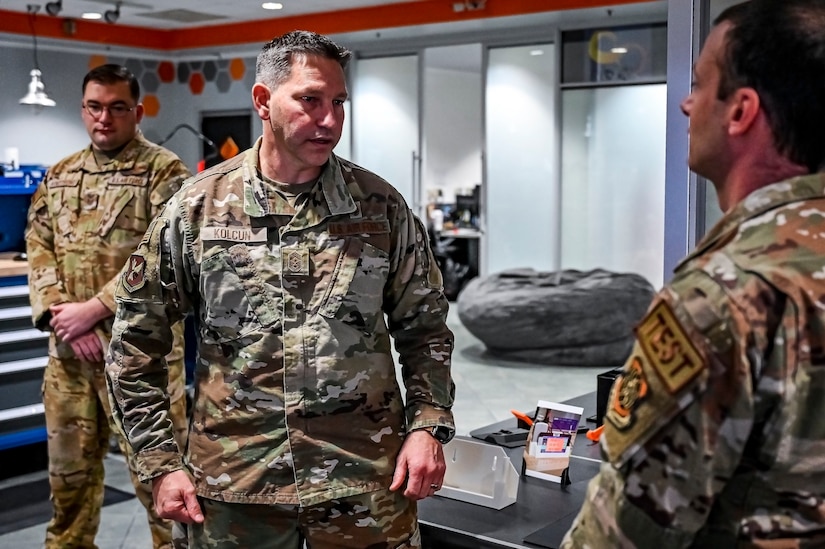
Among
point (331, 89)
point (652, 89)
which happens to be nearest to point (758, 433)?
point (331, 89)

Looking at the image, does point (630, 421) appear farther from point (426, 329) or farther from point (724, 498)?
point (426, 329)

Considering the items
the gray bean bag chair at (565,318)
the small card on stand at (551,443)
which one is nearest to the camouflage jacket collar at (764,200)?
the small card on stand at (551,443)

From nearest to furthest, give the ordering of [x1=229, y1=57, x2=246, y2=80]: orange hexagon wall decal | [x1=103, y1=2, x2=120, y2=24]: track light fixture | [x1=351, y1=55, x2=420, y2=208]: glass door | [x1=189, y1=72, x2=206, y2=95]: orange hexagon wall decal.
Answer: [x1=103, y1=2, x2=120, y2=24]: track light fixture
[x1=351, y1=55, x2=420, y2=208]: glass door
[x1=229, y1=57, x2=246, y2=80]: orange hexagon wall decal
[x1=189, y1=72, x2=206, y2=95]: orange hexagon wall decal

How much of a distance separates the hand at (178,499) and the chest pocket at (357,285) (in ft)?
1.40

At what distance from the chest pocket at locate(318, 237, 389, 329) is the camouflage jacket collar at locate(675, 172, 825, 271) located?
94 cm

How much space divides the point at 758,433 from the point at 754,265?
18cm

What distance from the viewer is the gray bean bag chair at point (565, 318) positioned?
7.51 meters

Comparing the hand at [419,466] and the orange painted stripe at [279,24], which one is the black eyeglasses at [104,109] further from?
the orange painted stripe at [279,24]

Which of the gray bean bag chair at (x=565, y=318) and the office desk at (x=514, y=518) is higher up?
the office desk at (x=514, y=518)

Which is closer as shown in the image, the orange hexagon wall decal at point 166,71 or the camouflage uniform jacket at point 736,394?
the camouflage uniform jacket at point 736,394

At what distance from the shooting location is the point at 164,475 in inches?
74.2

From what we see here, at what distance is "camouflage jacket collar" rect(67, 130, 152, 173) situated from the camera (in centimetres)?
327

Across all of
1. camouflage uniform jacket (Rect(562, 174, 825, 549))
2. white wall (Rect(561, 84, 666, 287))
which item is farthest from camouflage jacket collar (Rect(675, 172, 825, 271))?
white wall (Rect(561, 84, 666, 287))

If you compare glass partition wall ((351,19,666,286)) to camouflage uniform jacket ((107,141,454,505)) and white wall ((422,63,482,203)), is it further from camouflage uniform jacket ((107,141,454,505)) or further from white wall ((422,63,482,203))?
camouflage uniform jacket ((107,141,454,505))
